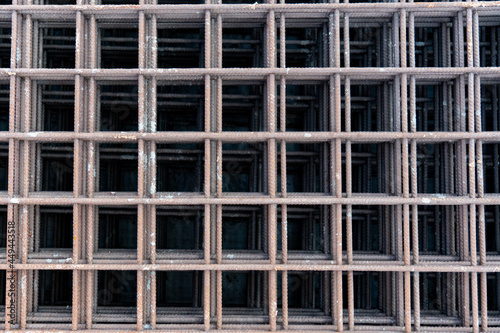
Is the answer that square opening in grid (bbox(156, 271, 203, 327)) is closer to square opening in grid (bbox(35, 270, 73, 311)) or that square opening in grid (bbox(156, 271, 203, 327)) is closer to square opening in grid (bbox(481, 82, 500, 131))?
square opening in grid (bbox(35, 270, 73, 311))

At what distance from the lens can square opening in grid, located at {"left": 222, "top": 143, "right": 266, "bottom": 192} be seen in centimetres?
636

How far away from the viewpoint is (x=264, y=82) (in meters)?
5.40

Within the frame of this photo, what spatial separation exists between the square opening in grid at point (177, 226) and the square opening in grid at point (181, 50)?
2941 mm

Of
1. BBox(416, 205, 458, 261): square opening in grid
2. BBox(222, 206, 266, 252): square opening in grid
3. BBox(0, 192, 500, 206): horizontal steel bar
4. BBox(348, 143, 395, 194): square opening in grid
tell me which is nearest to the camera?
BBox(0, 192, 500, 206): horizontal steel bar

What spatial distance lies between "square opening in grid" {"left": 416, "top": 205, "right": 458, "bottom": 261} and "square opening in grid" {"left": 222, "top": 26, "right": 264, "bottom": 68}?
13.8 feet

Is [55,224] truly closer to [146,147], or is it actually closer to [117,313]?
[117,313]

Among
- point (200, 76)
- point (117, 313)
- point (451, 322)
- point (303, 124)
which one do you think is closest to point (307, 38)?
point (303, 124)

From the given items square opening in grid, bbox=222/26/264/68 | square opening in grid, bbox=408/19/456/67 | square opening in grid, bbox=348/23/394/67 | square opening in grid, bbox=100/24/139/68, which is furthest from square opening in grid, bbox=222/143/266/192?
square opening in grid, bbox=408/19/456/67

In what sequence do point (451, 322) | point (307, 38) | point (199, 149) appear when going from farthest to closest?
point (307, 38), point (199, 149), point (451, 322)

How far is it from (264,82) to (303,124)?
5.94ft

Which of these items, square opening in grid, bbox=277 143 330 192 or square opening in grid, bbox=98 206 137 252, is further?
square opening in grid, bbox=98 206 137 252

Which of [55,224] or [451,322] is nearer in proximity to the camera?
[451,322]

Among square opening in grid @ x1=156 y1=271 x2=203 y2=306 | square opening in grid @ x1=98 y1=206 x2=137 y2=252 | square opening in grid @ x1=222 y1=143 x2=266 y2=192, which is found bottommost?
square opening in grid @ x1=156 y1=271 x2=203 y2=306

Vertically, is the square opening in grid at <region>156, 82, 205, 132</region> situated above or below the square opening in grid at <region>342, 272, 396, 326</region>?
above
